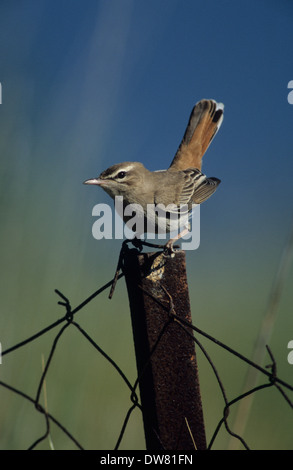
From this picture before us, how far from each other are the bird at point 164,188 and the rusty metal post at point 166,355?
2.70 ft

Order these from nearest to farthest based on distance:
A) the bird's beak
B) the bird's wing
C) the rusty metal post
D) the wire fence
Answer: the wire fence → the rusty metal post → the bird's beak → the bird's wing

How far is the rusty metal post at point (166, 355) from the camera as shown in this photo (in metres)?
1.87

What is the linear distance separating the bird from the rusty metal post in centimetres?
82

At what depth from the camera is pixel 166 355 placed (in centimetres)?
188

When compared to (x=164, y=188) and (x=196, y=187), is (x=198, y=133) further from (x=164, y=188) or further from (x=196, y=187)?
(x=164, y=188)

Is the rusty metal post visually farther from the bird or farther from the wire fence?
the bird

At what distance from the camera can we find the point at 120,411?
128 inches

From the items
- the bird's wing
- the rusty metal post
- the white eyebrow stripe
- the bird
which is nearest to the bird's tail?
the bird

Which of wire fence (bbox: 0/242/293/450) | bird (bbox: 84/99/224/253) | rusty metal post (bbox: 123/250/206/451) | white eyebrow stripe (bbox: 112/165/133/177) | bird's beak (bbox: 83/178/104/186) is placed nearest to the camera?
wire fence (bbox: 0/242/293/450)

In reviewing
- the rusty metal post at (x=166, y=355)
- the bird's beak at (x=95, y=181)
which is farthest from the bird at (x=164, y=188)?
the rusty metal post at (x=166, y=355)

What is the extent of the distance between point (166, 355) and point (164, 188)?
6.18ft

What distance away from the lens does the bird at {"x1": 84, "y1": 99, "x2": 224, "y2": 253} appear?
3.17m

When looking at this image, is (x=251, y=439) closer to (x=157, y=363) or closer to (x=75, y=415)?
(x=75, y=415)

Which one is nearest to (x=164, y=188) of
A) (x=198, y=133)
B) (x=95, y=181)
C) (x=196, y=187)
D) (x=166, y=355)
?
(x=196, y=187)
